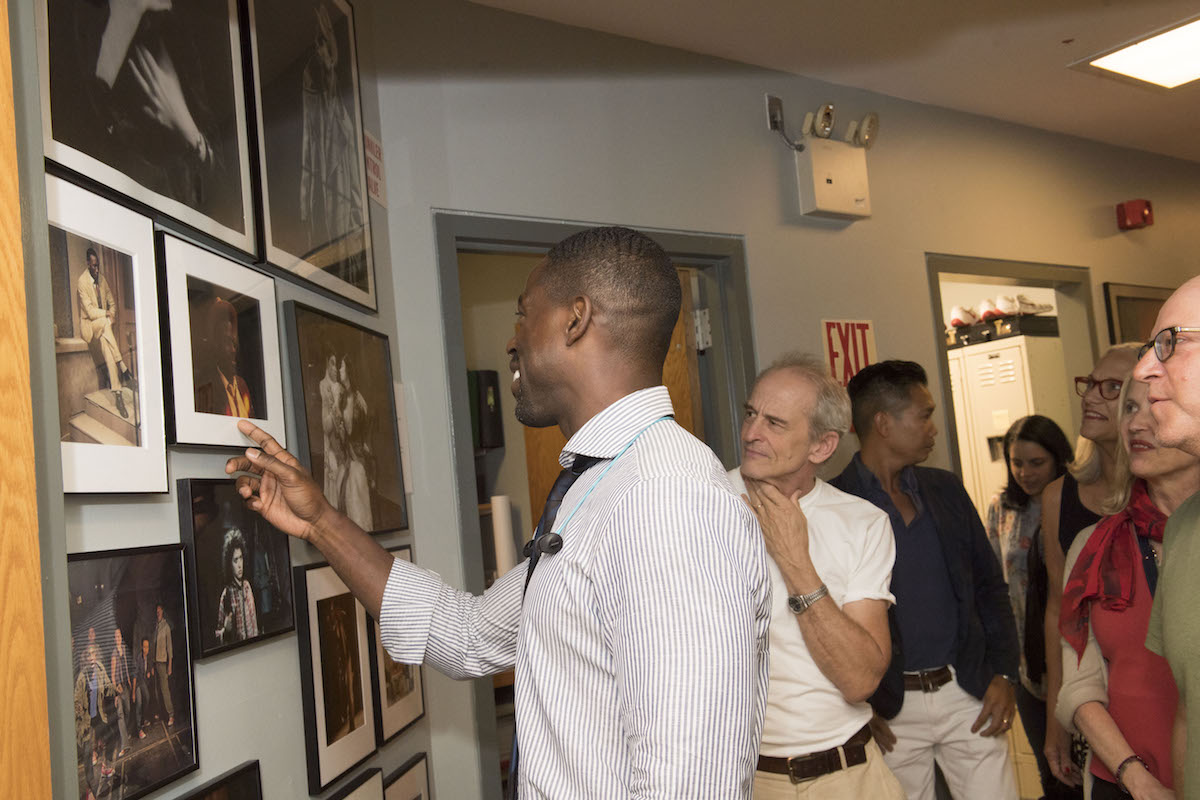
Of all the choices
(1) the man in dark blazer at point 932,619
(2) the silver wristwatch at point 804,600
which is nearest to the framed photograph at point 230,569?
(2) the silver wristwatch at point 804,600

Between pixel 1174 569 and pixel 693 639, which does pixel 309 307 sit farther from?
pixel 1174 569

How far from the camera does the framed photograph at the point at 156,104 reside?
1.17 meters

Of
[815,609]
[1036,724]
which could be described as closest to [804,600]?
[815,609]

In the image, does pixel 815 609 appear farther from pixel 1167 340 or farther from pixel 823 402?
pixel 1167 340

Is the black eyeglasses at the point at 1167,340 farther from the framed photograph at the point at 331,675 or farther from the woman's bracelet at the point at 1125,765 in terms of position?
the framed photograph at the point at 331,675

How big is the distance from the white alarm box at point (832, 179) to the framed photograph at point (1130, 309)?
71.6 inches

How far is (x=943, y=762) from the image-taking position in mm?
2676

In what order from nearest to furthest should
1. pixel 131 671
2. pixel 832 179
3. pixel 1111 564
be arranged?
pixel 131 671, pixel 1111 564, pixel 832 179

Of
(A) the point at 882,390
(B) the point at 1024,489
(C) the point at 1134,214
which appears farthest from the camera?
(C) the point at 1134,214

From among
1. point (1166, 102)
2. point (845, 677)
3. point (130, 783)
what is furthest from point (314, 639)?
point (1166, 102)

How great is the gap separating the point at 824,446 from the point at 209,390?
53.4 inches

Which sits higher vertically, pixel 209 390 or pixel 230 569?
pixel 209 390

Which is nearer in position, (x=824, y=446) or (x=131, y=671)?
(x=131, y=671)

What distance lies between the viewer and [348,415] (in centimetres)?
201
